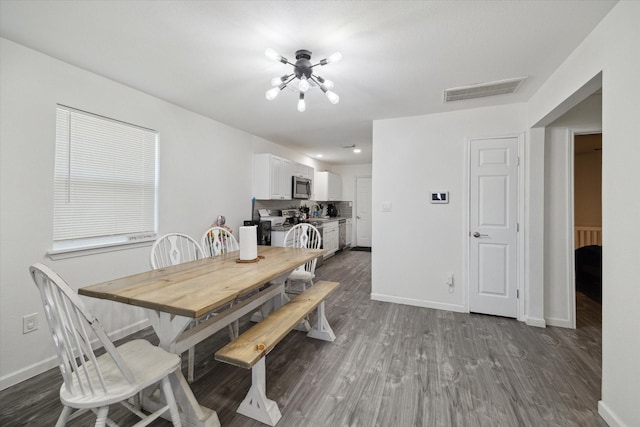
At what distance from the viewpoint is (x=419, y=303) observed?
332 cm

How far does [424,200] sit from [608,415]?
2.25 metres

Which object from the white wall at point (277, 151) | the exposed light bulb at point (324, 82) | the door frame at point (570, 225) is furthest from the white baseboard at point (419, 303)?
the white wall at point (277, 151)

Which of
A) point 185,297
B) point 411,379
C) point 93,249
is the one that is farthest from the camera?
point 93,249

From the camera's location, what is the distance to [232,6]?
1515mm

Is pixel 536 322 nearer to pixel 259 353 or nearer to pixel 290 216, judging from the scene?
pixel 259 353

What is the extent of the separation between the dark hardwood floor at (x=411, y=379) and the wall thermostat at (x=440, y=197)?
138 cm

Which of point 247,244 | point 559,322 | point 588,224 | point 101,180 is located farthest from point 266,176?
point 588,224

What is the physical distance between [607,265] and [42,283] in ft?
9.53

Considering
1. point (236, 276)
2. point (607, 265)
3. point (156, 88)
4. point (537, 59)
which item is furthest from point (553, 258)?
point (156, 88)

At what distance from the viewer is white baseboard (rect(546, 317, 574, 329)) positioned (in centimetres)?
274

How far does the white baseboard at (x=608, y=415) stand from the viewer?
1457mm

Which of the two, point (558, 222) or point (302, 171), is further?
point (302, 171)

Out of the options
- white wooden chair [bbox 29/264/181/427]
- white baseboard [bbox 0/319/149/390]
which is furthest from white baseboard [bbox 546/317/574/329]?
white baseboard [bbox 0/319/149/390]

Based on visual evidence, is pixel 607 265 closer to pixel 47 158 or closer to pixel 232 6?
pixel 232 6
